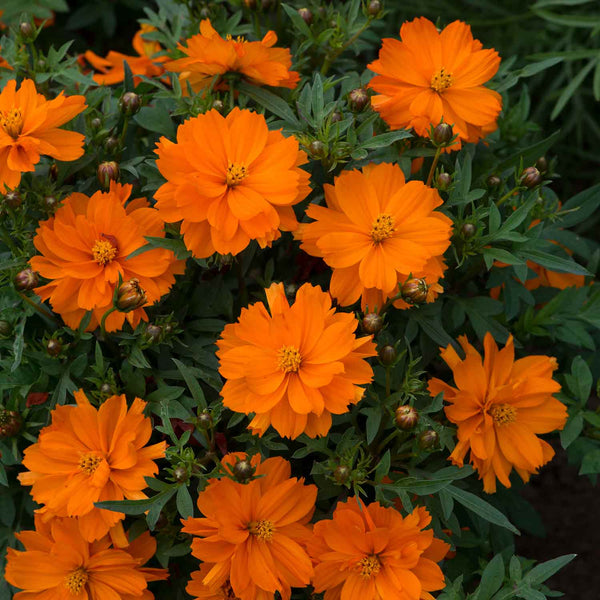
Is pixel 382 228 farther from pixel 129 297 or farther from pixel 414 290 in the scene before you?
pixel 129 297

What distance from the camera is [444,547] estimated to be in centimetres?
118

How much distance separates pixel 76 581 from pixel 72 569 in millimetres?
21

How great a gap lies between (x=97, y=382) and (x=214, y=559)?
1.06ft

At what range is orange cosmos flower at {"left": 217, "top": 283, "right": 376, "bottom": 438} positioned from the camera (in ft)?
3.42

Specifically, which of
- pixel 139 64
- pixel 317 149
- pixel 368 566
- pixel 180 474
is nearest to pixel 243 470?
pixel 180 474

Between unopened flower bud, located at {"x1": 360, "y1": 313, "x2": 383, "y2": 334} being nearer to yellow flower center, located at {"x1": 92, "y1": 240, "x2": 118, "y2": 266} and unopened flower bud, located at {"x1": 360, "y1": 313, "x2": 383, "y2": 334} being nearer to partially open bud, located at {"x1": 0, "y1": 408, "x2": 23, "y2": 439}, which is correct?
yellow flower center, located at {"x1": 92, "y1": 240, "x2": 118, "y2": 266}

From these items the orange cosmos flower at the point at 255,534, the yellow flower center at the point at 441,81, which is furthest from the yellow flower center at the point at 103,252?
the yellow flower center at the point at 441,81

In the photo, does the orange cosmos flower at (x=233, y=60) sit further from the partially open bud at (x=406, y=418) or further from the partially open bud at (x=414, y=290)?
the partially open bud at (x=406, y=418)

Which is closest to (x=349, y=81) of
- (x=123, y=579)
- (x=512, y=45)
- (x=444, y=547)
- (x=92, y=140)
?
(x=92, y=140)

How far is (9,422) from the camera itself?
3.90 ft

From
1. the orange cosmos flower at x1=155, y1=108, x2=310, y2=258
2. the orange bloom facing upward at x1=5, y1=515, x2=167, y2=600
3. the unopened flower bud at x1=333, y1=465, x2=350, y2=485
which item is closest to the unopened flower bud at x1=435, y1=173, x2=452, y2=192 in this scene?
the orange cosmos flower at x1=155, y1=108, x2=310, y2=258

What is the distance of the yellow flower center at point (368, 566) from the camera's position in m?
1.12

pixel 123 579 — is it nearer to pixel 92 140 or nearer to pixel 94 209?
pixel 94 209

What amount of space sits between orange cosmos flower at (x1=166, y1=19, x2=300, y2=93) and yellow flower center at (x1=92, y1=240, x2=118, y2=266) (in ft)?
1.08
